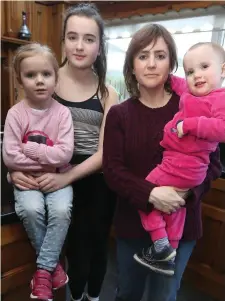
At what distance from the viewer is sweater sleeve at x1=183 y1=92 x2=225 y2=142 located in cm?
84

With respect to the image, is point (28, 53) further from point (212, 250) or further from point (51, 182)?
point (212, 250)

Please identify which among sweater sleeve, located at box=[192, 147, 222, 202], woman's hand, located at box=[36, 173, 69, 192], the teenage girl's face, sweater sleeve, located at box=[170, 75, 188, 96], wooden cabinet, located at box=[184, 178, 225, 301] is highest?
the teenage girl's face

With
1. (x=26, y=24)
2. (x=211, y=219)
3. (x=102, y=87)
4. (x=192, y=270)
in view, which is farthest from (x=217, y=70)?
(x=26, y=24)

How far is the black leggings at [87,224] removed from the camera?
115cm

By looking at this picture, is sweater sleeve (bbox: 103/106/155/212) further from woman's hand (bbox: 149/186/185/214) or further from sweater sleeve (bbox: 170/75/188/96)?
sweater sleeve (bbox: 170/75/188/96)

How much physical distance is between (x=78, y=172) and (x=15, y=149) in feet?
0.81

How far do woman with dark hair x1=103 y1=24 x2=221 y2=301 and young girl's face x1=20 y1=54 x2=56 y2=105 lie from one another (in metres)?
0.25

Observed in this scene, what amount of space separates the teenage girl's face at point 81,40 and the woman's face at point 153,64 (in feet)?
0.75

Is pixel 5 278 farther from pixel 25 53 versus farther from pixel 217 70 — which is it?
pixel 217 70

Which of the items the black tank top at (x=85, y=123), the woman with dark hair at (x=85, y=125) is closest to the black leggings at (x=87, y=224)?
the woman with dark hair at (x=85, y=125)

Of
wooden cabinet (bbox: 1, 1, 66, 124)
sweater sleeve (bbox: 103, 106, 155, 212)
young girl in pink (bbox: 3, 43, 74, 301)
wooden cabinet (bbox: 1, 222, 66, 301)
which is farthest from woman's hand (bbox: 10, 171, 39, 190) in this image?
wooden cabinet (bbox: 1, 1, 66, 124)

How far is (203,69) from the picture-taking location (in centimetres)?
89

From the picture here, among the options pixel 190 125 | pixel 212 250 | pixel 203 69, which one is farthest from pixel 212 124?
pixel 212 250

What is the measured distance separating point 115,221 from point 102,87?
0.54 meters
